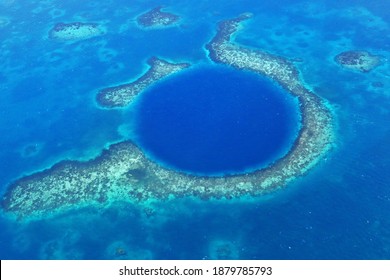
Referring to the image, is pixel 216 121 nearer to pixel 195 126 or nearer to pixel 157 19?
pixel 195 126

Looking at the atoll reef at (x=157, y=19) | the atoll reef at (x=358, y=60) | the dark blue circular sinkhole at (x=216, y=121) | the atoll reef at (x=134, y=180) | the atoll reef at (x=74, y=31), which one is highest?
the atoll reef at (x=157, y=19)

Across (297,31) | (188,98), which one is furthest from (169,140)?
(297,31)

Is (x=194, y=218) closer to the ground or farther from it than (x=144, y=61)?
closer to the ground

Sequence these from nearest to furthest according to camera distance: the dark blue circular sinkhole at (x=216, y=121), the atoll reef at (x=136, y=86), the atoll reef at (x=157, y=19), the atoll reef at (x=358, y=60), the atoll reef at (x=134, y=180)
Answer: the atoll reef at (x=134, y=180) → the dark blue circular sinkhole at (x=216, y=121) → the atoll reef at (x=136, y=86) → the atoll reef at (x=358, y=60) → the atoll reef at (x=157, y=19)

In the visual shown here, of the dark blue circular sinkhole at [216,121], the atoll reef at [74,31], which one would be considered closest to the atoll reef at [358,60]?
the dark blue circular sinkhole at [216,121]

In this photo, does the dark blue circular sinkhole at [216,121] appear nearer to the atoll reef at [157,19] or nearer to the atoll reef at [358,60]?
the atoll reef at [358,60]

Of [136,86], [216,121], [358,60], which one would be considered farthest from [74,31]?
[358,60]

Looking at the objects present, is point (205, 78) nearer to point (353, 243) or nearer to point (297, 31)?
point (297, 31)
